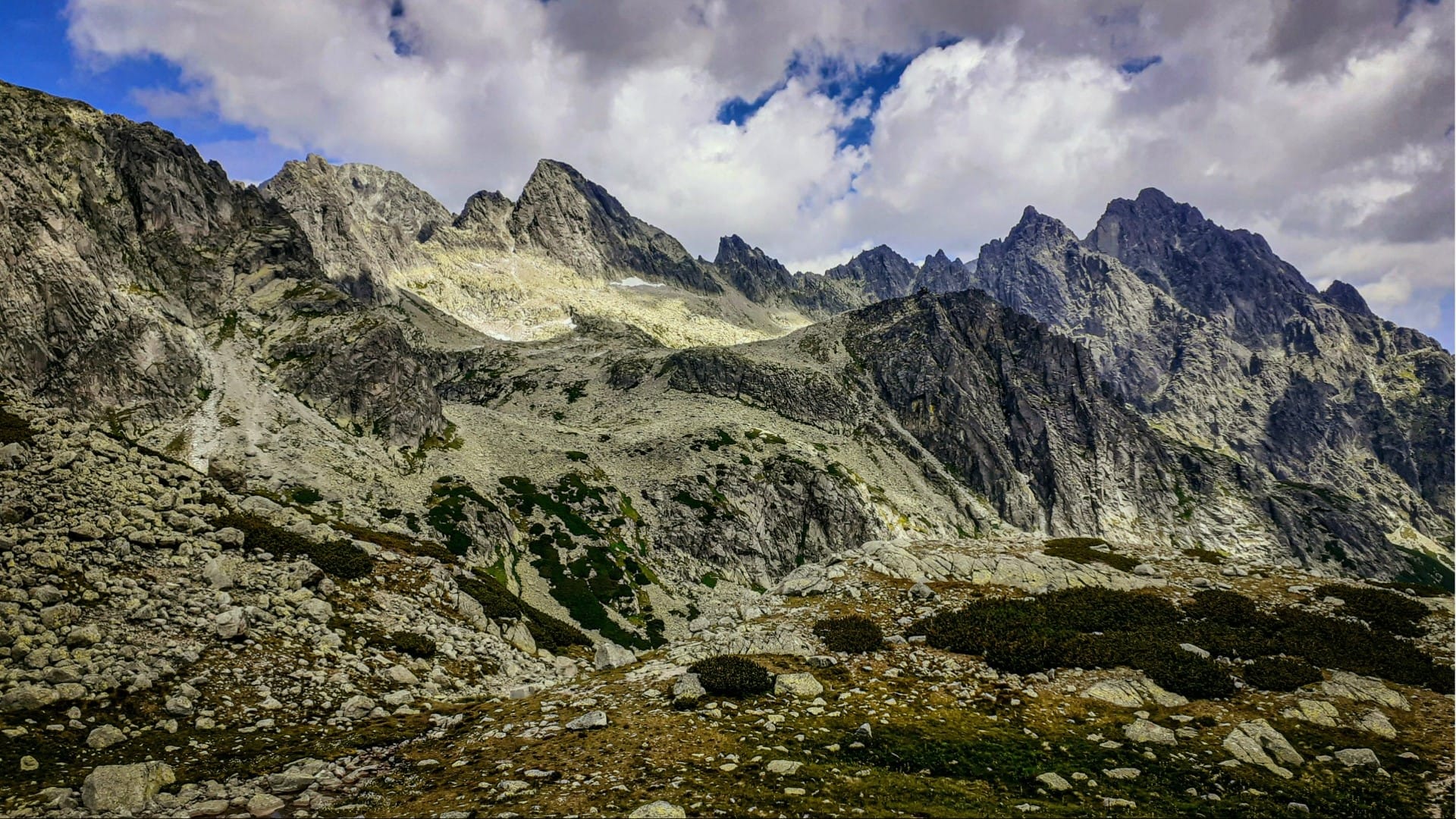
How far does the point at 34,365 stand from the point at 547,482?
54.5m

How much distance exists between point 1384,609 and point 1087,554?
1281cm

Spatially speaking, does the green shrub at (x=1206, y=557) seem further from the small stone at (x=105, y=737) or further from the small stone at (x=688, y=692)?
the small stone at (x=105, y=737)

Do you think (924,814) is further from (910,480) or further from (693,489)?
(910,480)

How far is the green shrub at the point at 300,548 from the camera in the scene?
78.1ft

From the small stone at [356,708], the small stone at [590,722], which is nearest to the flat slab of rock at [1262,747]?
the small stone at [590,722]

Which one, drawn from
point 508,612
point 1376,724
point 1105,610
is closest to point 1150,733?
point 1376,724

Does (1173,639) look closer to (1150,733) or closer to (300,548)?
(1150,733)

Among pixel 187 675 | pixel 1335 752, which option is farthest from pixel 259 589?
pixel 1335 752

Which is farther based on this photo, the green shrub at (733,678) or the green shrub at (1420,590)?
the green shrub at (1420,590)

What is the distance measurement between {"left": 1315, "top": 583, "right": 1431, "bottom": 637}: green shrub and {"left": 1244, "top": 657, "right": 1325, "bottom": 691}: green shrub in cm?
708

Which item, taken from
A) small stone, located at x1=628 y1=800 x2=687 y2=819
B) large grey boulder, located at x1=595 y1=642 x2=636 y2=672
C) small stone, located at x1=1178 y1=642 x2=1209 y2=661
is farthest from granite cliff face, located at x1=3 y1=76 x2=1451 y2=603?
small stone, located at x1=1178 y1=642 x2=1209 y2=661

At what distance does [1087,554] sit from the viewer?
116ft

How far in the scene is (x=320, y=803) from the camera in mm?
12453

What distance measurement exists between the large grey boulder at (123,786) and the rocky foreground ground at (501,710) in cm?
5
